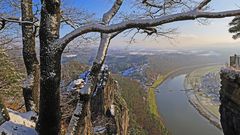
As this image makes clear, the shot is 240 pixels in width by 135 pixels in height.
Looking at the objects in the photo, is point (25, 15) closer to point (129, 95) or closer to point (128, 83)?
point (129, 95)

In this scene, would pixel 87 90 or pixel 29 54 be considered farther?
pixel 29 54

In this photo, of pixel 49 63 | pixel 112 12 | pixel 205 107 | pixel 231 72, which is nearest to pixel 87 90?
pixel 49 63

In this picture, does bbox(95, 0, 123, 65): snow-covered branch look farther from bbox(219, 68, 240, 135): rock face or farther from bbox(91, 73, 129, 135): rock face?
bbox(219, 68, 240, 135): rock face

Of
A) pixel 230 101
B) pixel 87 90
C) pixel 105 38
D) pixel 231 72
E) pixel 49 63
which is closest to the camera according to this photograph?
pixel 49 63

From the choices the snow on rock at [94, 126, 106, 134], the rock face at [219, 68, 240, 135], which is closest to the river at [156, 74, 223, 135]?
the rock face at [219, 68, 240, 135]

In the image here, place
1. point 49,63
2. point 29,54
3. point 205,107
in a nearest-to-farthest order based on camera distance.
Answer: point 49,63 → point 29,54 → point 205,107

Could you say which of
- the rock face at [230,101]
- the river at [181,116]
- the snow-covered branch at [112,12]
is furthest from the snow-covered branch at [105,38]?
the river at [181,116]

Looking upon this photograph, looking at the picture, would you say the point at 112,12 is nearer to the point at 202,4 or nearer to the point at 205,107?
the point at 202,4

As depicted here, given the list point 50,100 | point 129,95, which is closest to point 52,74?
point 50,100
